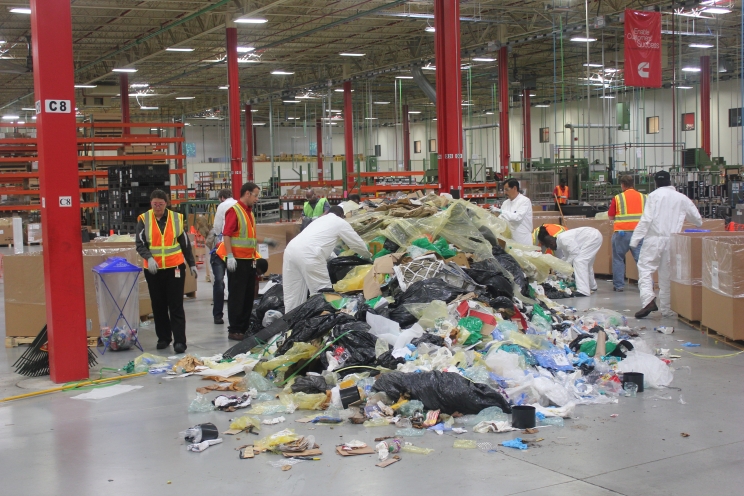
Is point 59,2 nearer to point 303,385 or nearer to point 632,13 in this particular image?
point 303,385

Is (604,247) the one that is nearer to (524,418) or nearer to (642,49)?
(642,49)

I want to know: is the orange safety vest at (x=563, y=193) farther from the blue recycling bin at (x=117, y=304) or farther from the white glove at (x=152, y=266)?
the white glove at (x=152, y=266)

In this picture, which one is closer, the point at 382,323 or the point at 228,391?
the point at 228,391

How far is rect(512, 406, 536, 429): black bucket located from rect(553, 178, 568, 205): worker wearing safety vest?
49.9 feet

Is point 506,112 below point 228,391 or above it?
above

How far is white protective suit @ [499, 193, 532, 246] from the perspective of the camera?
1096 centimetres

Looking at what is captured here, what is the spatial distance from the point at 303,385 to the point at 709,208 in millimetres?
17277

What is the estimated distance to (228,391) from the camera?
601cm

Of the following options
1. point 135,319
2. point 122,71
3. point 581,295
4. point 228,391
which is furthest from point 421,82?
point 228,391

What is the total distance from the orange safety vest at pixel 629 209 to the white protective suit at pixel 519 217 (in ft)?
4.36

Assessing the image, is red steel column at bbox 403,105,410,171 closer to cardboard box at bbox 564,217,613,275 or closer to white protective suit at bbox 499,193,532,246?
cardboard box at bbox 564,217,613,275

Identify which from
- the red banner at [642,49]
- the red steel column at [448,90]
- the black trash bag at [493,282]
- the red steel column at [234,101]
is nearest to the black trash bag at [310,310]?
the black trash bag at [493,282]

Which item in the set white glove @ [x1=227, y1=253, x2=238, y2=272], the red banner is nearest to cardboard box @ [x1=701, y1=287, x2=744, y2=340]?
white glove @ [x1=227, y1=253, x2=238, y2=272]

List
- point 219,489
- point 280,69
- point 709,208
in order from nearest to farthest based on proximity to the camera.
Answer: point 219,489 → point 709,208 → point 280,69
